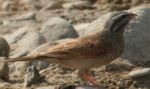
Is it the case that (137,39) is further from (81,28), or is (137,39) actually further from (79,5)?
(79,5)

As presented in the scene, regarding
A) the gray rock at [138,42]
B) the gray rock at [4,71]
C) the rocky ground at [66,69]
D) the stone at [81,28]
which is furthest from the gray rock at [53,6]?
the gray rock at [4,71]

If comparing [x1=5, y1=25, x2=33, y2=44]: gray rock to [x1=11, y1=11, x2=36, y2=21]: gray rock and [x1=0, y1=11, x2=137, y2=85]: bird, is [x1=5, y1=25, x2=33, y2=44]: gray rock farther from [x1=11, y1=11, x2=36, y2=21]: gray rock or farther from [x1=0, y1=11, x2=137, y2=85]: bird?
[x1=0, y1=11, x2=137, y2=85]: bird

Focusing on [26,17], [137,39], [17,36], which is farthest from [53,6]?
[137,39]

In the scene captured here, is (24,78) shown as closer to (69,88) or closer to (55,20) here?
(69,88)

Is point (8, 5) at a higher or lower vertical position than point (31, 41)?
higher

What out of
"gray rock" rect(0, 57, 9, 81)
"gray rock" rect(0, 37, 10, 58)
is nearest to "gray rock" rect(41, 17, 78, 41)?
"gray rock" rect(0, 37, 10, 58)
